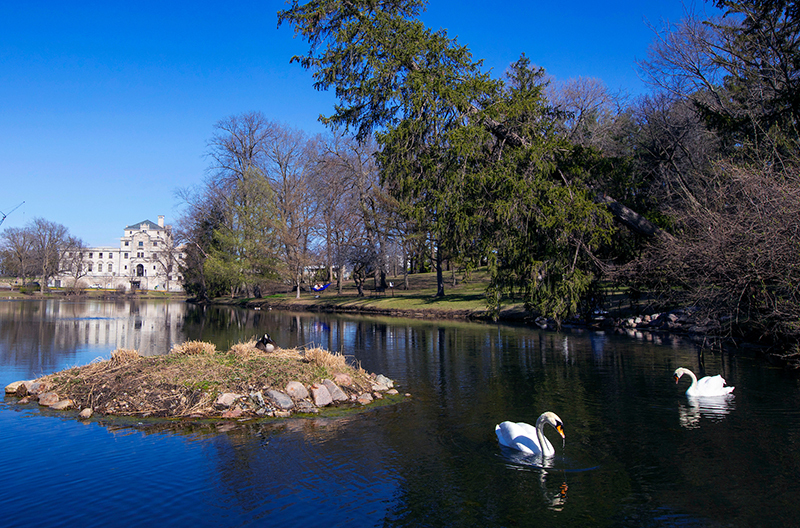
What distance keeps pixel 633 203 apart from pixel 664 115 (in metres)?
10.1

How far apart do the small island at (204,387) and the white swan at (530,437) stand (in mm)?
3951

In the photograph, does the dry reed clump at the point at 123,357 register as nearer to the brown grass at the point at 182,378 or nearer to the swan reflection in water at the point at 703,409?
the brown grass at the point at 182,378

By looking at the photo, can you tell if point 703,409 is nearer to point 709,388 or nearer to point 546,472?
point 709,388

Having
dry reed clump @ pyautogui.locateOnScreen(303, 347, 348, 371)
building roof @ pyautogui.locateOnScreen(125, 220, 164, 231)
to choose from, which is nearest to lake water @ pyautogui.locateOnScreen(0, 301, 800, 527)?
dry reed clump @ pyautogui.locateOnScreen(303, 347, 348, 371)

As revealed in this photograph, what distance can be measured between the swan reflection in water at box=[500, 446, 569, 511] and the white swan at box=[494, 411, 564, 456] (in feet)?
0.29

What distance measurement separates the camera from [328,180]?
5456 cm

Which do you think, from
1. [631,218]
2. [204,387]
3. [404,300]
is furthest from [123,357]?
[404,300]

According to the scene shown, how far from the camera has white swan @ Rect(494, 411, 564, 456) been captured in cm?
877

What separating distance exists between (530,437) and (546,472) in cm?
81

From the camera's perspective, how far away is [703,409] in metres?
11.6

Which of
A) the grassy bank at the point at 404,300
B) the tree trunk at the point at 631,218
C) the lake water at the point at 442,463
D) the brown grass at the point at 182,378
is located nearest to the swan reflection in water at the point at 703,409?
the lake water at the point at 442,463

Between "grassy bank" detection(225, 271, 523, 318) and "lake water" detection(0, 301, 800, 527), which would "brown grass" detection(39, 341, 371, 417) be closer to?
"lake water" detection(0, 301, 800, 527)

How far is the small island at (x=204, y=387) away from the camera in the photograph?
1108 cm

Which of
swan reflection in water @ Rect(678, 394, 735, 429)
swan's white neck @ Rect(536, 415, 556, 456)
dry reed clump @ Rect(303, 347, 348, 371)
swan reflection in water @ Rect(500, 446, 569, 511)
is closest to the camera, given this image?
swan reflection in water @ Rect(500, 446, 569, 511)
